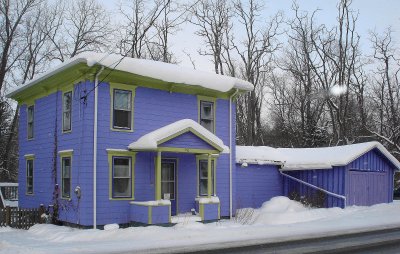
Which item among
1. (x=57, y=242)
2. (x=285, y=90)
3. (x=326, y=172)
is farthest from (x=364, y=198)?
(x=285, y=90)

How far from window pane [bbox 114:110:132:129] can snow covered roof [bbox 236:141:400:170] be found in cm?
676

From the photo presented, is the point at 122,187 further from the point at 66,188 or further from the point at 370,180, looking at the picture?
the point at 370,180

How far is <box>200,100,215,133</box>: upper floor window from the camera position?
813 inches

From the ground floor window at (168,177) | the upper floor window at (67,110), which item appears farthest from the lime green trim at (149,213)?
the upper floor window at (67,110)

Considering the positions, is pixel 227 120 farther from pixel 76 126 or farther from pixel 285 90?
pixel 285 90

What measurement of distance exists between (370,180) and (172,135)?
13110mm

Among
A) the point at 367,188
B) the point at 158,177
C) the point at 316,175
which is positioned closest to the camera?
the point at 158,177

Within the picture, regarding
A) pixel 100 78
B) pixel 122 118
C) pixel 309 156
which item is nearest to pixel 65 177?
pixel 122 118

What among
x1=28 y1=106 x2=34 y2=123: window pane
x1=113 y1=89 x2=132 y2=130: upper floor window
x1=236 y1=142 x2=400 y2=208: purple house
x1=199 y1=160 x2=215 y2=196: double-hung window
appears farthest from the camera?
x1=236 y1=142 x2=400 y2=208: purple house

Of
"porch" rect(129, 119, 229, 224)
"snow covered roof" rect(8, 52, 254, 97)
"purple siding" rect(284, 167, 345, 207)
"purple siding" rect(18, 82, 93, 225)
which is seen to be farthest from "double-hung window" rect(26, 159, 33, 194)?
"purple siding" rect(284, 167, 345, 207)

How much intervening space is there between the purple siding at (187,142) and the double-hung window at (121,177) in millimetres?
1630

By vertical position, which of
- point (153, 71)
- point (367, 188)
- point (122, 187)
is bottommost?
point (367, 188)

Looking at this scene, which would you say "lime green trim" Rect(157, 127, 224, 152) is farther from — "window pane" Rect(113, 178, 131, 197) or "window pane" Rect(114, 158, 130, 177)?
"window pane" Rect(113, 178, 131, 197)

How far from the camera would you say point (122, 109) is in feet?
59.1
